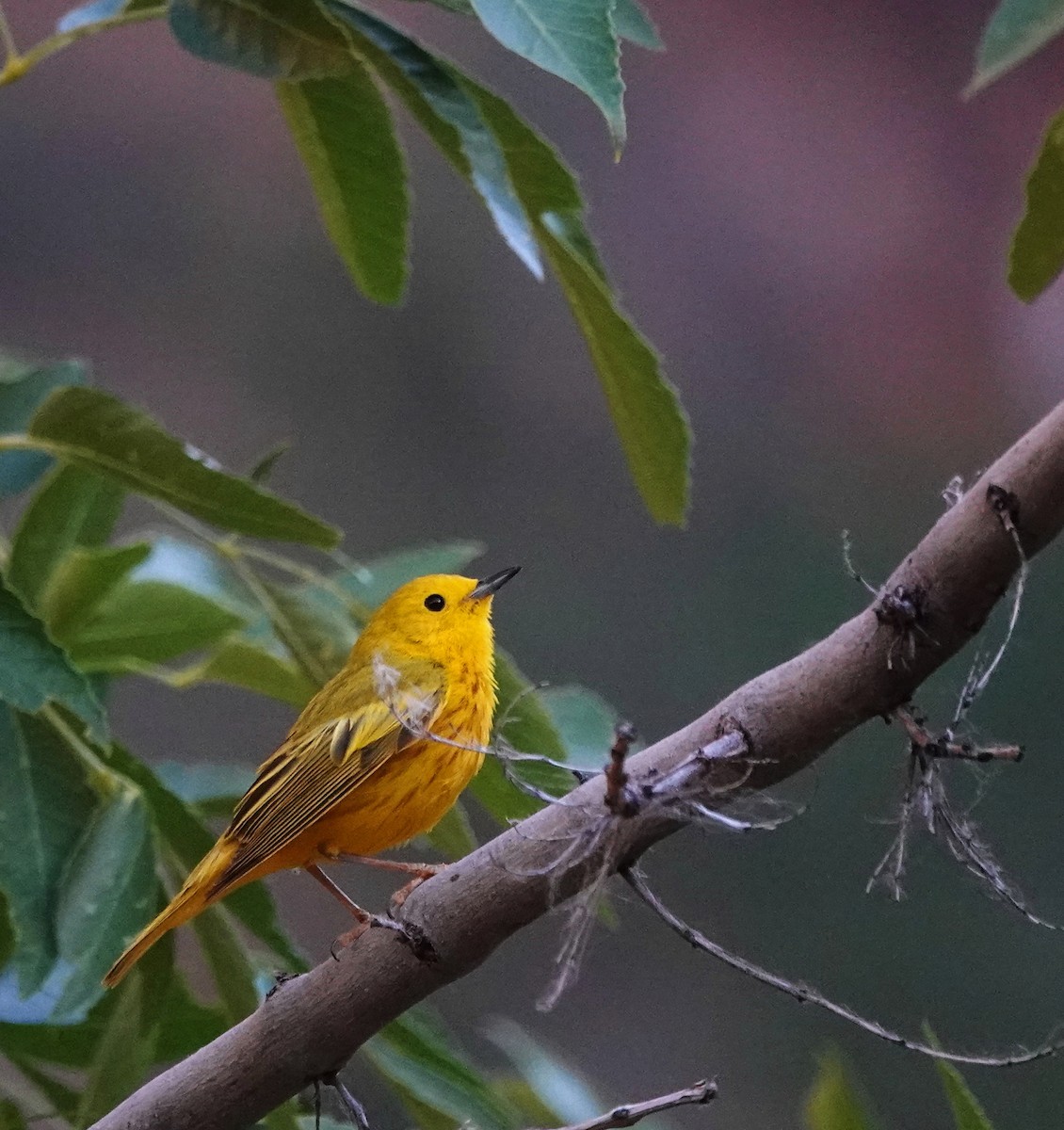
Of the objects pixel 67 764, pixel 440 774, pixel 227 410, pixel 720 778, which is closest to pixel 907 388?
pixel 227 410

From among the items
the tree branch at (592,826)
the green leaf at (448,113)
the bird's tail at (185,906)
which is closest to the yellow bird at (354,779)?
the bird's tail at (185,906)

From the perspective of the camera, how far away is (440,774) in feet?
3.46

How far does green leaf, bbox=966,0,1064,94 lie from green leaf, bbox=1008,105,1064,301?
0.14 ft

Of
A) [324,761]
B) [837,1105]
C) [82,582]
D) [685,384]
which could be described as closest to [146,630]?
[82,582]

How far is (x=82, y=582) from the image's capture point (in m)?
1.16

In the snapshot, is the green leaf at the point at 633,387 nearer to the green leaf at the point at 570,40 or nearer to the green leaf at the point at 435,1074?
the green leaf at the point at 570,40

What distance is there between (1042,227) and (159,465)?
0.55m

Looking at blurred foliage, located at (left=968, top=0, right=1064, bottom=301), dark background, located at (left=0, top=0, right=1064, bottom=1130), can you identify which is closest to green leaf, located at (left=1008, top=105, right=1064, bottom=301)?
blurred foliage, located at (left=968, top=0, right=1064, bottom=301)

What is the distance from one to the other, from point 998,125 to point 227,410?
4.56 ft

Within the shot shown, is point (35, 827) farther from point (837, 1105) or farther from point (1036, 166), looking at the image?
point (1036, 166)

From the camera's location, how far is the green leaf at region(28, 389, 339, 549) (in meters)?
0.91

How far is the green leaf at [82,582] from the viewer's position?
115 centimetres

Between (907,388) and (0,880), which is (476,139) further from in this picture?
(907,388)

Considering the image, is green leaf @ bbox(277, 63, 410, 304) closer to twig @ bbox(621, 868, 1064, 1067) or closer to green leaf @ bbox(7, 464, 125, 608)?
green leaf @ bbox(7, 464, 125, 608)
